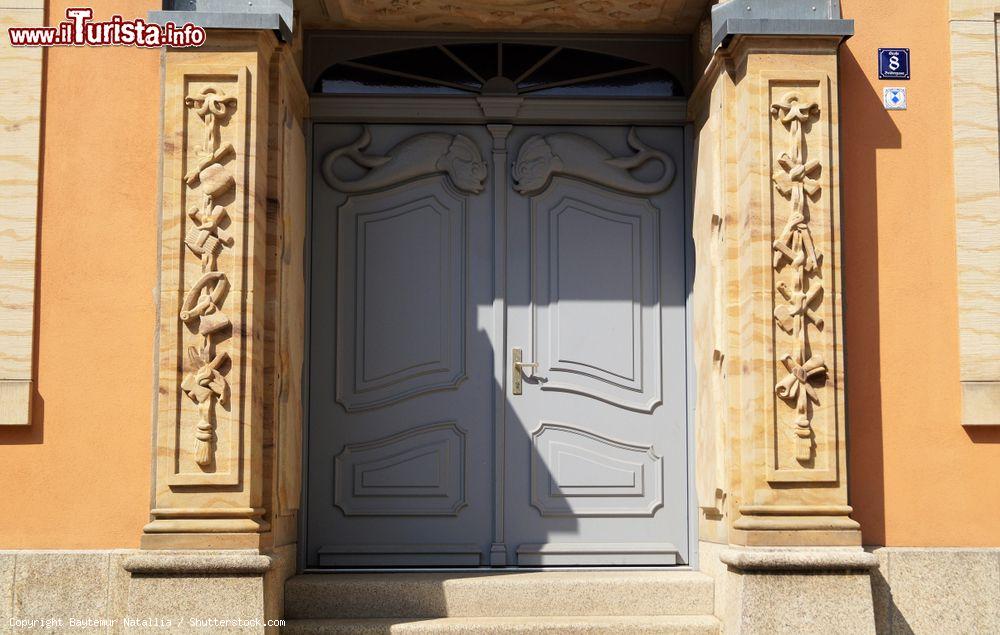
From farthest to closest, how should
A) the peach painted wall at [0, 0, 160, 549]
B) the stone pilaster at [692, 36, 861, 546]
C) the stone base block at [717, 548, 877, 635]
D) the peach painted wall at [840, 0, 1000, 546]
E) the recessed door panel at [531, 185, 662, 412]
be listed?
the recessed door panel at [531, 185, 662, 412]
the peach painted wall at [840, 0, 1000, 546]
the peach painted wall at [0, 0, 160, 549]
the stone pilaster at [692, 36, 861, 546]
the stone base block at [717, 548, 877, 635]

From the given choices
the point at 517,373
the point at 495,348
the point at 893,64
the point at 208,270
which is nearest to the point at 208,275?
the point at 208,270

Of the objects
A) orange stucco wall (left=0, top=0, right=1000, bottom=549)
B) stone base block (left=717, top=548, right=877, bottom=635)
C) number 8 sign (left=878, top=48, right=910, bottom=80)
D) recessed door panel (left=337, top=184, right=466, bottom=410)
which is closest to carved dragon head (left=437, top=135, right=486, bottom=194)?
recessed door panel (left=337, top=184, right=466, bottom=410)

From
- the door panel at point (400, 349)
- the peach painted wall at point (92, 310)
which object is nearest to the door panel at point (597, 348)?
the door panel at point (400, 349)

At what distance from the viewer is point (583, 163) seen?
671 cm

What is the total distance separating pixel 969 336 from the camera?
5.80 m

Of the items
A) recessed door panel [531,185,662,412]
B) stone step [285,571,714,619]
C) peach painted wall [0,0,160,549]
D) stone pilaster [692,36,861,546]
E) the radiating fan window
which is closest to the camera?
stone pilaster [692,36,861,546]

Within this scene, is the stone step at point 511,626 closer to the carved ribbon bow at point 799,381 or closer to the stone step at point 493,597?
the stone step at point 493,597

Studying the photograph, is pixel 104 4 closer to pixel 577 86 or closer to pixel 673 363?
pixel 577 86

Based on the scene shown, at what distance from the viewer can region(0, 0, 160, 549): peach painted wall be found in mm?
5598

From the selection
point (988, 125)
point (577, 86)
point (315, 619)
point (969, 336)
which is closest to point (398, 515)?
point (315, 619)

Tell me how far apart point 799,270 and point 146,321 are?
3.01 metres

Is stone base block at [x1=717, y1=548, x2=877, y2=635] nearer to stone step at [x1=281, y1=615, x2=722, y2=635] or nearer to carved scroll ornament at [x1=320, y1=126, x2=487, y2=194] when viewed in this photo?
stone step at [x1=281, y1=615, x2=722, y2=635]

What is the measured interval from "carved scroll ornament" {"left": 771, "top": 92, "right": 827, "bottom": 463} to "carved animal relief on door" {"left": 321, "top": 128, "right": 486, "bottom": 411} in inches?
69.2

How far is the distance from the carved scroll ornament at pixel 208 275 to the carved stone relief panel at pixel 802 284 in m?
2.47
